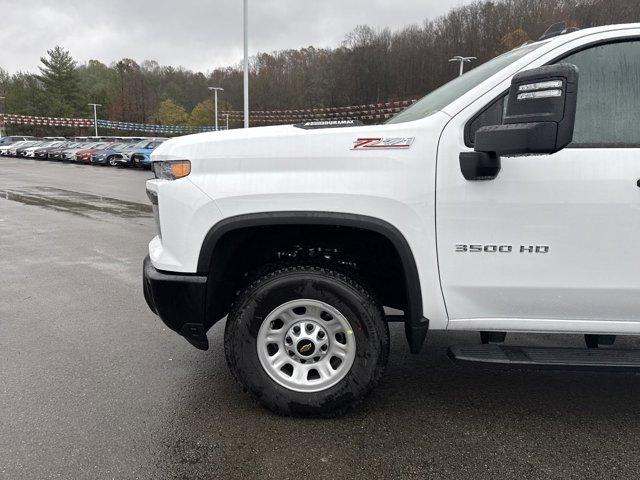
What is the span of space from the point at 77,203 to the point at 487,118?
1226cm

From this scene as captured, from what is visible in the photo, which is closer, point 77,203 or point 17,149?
point 77,203

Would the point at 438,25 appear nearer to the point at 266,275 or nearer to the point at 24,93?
the point at 24,93

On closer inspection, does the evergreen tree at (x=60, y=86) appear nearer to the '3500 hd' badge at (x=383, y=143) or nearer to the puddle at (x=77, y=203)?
the puddle at (x=77, y=203)

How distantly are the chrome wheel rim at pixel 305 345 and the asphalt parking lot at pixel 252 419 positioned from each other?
258 millimetres

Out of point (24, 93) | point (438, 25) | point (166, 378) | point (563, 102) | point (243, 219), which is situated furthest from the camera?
point (24, 93)

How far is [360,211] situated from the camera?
8.43 ft

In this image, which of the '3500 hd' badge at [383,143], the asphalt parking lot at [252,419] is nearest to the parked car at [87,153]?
the asphalt parking lot at [252,419]

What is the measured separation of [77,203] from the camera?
1259 cm

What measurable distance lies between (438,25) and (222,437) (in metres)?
77.2

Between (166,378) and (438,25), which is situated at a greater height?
(438,25)

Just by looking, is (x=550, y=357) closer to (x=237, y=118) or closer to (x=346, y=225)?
(x=346, y=225)

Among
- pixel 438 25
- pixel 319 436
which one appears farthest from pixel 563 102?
pixel 438 25

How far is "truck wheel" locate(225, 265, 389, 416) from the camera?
8.93 ft

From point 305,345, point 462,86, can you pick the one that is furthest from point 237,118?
point 305,345
